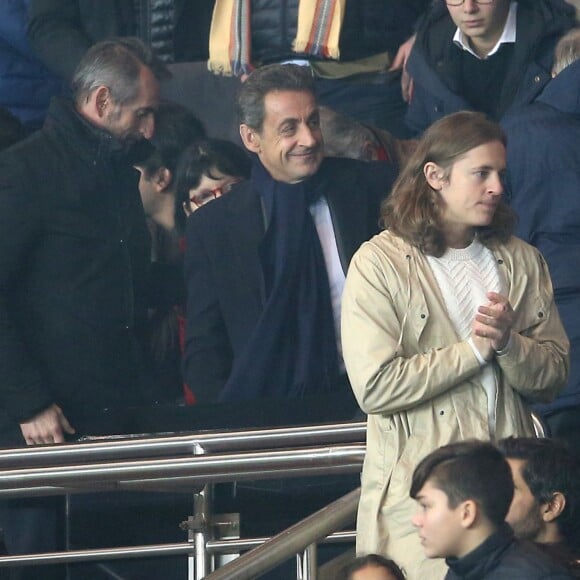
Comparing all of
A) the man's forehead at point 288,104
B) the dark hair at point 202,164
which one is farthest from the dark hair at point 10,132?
the man's forehead at point 288,104

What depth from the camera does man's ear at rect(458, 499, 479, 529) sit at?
357 cm

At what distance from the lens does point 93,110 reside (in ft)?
21.7

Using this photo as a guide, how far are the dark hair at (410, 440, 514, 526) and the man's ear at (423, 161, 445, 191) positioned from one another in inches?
37.8

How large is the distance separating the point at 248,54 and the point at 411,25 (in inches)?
25.8

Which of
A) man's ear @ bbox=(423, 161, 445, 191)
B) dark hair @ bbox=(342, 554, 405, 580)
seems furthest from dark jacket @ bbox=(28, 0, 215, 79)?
dark hair @ bbox=(342, 554, 405, 580)

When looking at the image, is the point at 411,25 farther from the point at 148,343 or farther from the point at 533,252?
the point at 533,252

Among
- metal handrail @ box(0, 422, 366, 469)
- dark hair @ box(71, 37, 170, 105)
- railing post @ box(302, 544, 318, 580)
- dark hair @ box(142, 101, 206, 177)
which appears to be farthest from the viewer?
dark hair @ box(142, 101, 206, 177)

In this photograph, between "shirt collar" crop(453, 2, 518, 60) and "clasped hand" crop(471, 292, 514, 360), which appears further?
"shirt collar" crop(453, 2, 518, 60)

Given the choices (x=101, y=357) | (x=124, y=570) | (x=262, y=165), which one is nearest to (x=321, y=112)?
(x=262, y=165)

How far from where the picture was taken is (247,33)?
678cm

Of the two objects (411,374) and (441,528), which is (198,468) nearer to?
(411,374)

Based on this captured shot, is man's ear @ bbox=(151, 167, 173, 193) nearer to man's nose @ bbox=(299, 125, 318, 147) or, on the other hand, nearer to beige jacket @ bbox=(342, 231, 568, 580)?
man's nose @ bbox=(299, 125, 318, 147)

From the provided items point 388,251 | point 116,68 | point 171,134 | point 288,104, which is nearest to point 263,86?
point 288,104

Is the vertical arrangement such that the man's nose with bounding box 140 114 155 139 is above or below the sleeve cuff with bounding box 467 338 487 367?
above
